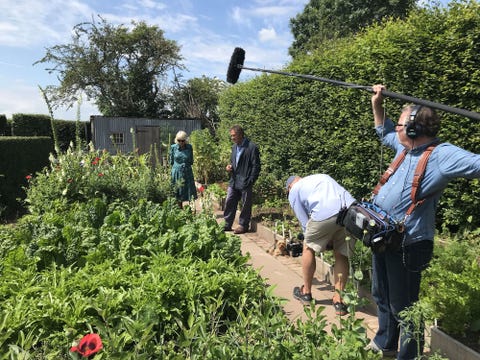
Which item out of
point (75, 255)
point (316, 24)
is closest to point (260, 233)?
point (75, 255)

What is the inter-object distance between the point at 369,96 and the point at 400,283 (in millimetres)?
3944

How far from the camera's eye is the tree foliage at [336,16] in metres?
25.9

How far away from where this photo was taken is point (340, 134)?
6.72 m

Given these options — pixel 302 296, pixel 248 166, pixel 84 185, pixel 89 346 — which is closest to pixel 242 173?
pixel 248 166

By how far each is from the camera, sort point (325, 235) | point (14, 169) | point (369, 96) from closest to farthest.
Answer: point (325, 235) → point (369, 96) → point (14, 169)

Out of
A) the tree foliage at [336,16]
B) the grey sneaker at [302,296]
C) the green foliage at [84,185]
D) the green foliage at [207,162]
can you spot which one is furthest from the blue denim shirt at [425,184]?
the tree foliage at [336,16]

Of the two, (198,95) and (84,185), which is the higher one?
(198,95)

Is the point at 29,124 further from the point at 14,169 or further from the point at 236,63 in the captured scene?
the point at 236,63

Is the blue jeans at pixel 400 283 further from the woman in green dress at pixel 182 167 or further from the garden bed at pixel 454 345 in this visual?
the woman in green dress at pixel 182 167

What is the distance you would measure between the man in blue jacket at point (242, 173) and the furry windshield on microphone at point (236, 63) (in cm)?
230

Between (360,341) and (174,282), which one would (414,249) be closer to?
(360,341)

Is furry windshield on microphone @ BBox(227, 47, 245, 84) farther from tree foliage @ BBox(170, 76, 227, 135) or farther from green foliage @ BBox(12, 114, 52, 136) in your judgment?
tree foliage @ BBox(170, 76, 227, 135)

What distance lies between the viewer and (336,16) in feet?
92.1

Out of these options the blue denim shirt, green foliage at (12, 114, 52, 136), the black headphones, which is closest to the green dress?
the blue denim shirt
